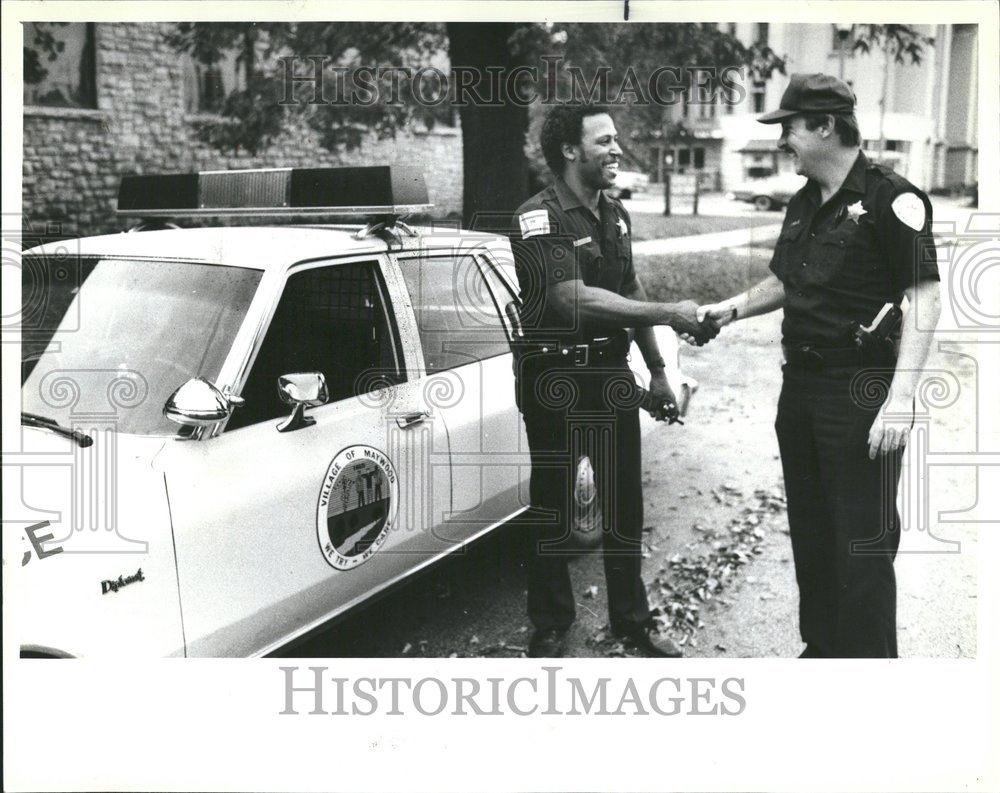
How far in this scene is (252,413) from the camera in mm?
3131

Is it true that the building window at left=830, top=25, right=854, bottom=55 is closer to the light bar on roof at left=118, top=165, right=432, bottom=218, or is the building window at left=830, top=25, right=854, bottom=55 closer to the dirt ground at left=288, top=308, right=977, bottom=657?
the dirt ground at left=288, top=308, right=977, bottom=657

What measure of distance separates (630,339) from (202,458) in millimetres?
Answer: 1680

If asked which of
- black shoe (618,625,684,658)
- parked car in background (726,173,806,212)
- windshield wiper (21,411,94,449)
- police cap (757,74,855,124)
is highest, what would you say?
police cap (757,74,855,124)

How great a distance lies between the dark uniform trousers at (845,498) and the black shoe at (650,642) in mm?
561

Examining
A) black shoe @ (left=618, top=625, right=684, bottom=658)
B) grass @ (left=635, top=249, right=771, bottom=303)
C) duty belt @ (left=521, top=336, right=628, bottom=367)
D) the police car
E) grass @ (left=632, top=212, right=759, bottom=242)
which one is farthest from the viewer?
grass @ (left=632, top=212, right=759, bottom=242)

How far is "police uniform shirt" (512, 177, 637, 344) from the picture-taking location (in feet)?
12.1

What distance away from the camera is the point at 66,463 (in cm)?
301

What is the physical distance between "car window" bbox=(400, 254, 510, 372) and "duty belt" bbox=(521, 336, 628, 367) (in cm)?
26

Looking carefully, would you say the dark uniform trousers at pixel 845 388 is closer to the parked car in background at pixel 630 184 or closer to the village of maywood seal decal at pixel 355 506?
the parked car in background at pixel 630 184

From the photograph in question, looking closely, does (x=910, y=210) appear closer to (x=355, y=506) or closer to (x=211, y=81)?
(x=355, y=506)

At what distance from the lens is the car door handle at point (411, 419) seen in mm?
3611

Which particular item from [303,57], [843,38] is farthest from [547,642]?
[303,57]

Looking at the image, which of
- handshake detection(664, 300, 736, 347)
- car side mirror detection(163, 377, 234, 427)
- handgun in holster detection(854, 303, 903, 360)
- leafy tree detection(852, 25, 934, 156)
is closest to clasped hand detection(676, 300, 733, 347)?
handshake detection(664, 300, 736, 347)

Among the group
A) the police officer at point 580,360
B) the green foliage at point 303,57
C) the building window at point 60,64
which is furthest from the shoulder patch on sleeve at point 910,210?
the building window at point 60,64
